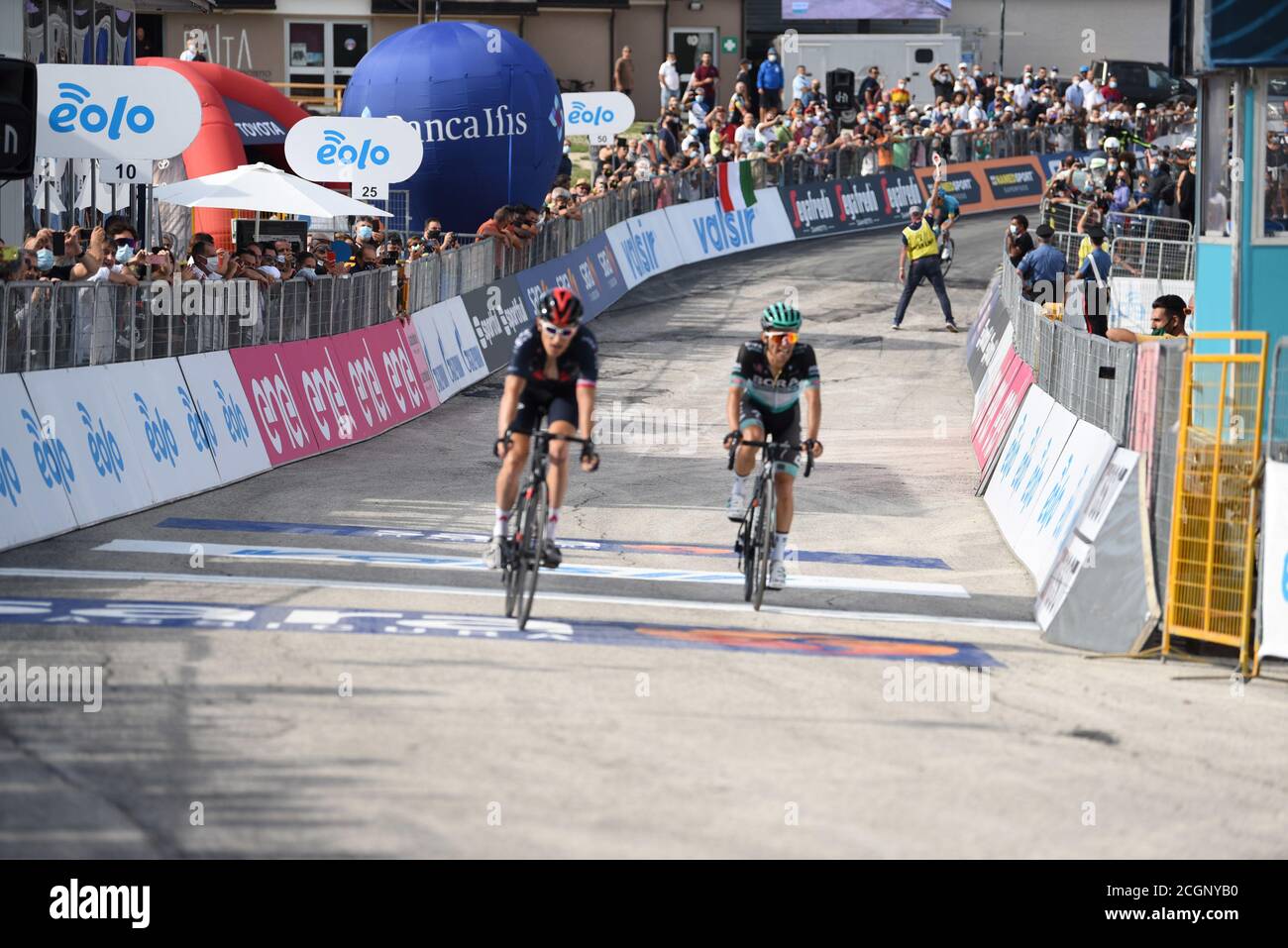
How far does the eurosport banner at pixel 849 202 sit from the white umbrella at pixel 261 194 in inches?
824

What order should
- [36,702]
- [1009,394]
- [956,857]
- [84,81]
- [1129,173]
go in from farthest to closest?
[1129,173] < [1009,394] < [84,81] < [36,702] < [956,857]

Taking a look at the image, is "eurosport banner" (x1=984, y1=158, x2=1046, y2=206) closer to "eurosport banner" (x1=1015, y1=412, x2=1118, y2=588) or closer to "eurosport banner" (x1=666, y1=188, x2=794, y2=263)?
"eurosport banner" (x1=666, y1=188, x2=794, y2=263)

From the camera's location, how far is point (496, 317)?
27.0m

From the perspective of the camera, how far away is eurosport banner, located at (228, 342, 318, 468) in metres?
17.9

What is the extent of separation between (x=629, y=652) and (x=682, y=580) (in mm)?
3208

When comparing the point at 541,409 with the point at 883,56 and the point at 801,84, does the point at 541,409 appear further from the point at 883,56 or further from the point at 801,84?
the point at 883,56

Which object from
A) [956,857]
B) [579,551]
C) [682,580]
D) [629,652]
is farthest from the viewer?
[579,551]

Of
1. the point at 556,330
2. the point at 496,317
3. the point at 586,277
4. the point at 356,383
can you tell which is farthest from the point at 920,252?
the point at 556,330

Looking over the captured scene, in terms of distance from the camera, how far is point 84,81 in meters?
16.6

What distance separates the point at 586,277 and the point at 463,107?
4606 mm

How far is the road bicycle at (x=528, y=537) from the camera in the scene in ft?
36.7

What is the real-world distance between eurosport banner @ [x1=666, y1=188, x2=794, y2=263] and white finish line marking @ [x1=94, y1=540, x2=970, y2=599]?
2509cm
